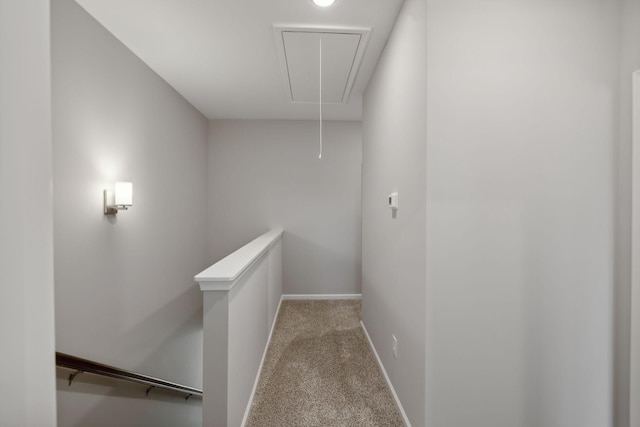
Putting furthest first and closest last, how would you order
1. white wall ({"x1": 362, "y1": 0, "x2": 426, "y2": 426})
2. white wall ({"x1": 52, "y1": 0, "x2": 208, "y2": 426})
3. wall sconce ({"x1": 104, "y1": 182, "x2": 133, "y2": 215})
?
wall sconce ({"x1": 104, "y1": 182, "x2": 133, "y2": 215}), white wall ({"x1": 52, "y1": 0, "x2": 208, "y2": 426}), white wall ({"x1": 362, "y1": 0, "x2": 426, "y2": 426})

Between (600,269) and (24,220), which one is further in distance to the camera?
(600,269)

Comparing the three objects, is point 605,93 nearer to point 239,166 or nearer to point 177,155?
point 177,155

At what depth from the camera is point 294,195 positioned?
14.5 ft

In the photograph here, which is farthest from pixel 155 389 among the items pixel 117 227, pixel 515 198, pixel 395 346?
pixel 515 198

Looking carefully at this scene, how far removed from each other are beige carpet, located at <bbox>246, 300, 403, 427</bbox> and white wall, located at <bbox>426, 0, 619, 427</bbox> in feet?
2.21

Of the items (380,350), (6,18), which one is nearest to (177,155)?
(380,350)

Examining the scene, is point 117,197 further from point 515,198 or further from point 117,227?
point 515,198

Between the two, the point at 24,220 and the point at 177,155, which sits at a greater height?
the point at 177,155

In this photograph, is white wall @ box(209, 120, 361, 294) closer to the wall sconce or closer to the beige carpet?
the beige carpet

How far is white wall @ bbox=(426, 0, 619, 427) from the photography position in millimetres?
1435

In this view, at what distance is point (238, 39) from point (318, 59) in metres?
0.66

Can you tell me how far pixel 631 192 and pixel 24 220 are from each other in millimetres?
→ 2099

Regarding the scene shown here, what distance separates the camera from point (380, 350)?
242 cm

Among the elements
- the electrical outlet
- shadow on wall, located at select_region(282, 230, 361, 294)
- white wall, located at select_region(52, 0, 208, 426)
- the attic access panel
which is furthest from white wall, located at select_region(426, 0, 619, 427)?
shadow on wall, located at select_region(282, 230, 361, 294)
